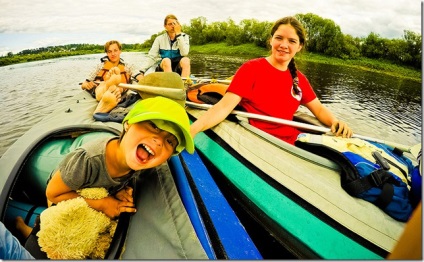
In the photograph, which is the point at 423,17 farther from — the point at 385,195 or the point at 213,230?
Answer: the point at 213,230

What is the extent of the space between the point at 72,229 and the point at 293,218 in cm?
86

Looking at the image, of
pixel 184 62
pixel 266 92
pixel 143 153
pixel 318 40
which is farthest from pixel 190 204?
Answer: pixel 318 40

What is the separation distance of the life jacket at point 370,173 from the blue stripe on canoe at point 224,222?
1.67ft

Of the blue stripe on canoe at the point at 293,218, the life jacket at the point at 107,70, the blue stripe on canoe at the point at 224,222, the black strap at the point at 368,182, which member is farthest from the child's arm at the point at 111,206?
the life jacket at the point at 107,70

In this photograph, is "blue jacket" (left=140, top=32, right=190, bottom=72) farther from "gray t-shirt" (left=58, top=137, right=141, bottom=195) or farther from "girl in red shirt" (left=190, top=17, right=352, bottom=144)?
"gray t-shirt" (left=58, top=137, right=141, bottom=195)

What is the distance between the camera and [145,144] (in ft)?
3.23

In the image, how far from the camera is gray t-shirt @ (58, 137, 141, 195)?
1.01 metres

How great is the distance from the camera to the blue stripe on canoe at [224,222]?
933 millimetres

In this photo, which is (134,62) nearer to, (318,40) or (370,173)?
(318,40)

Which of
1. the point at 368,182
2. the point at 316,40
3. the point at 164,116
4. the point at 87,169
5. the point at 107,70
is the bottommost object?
the point at 368,182

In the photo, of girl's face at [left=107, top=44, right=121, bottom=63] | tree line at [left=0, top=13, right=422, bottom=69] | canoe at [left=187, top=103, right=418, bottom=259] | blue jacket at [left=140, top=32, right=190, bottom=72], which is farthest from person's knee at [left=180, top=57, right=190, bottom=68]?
canoe at [left=187, top=103, right=418, bottom=259]

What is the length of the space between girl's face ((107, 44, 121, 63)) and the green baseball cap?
9.24ft

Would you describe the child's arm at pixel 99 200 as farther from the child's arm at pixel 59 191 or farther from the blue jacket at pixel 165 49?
the blue jacket at pixel 165 49

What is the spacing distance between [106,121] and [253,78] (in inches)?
43.5
